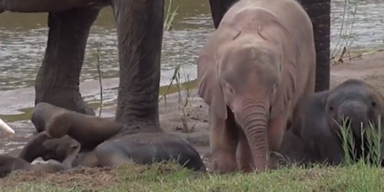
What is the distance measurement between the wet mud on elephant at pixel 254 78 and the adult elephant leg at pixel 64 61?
2061mm

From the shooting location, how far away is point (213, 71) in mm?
4863

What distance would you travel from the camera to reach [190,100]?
740 centimetres

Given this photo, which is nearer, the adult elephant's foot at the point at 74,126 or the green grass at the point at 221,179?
the green grass at the point at 221,179

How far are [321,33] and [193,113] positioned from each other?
1400 millimetres

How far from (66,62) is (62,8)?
2.01 feet

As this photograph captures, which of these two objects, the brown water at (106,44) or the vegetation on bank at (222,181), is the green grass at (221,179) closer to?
the vegetation on bank at (222,181)

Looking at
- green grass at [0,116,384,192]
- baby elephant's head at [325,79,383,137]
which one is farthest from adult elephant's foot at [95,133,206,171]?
baby elephant's head at [325,79,383,137]

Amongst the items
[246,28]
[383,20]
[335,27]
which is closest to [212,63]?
[246,28]

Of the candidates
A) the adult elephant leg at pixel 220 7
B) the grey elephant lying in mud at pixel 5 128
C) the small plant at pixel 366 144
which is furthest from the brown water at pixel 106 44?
the small plant at pixel 366 144

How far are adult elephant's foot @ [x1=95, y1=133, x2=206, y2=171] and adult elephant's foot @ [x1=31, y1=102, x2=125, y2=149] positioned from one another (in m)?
0.25

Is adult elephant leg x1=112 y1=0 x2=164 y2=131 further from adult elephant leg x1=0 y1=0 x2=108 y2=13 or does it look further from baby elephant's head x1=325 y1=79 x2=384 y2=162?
baby elephant's head x1=325 y1=79 x2=384 y2=162

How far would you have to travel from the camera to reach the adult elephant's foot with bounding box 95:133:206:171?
5.03 metres

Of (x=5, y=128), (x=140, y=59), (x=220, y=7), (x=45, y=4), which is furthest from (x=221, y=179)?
(x=45, y=4)

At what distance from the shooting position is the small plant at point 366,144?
4.40 m
